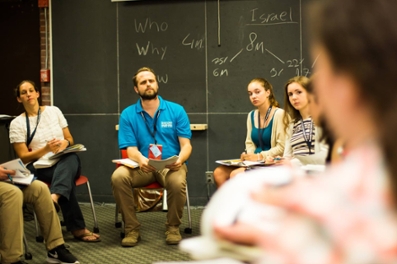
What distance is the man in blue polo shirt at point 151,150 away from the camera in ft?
12.6

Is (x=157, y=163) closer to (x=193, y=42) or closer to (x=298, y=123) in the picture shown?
(x=298, y=123)

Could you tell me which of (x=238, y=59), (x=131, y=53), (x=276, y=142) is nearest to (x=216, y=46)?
(x=238, y=59)

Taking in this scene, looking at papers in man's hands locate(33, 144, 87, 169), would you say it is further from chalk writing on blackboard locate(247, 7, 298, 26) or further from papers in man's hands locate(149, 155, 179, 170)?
chalk writing on blackboard locate(247, 7, 298, 26)

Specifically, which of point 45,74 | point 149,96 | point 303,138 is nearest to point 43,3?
point 45,74

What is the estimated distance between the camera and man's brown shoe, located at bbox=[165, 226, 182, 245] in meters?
3.80

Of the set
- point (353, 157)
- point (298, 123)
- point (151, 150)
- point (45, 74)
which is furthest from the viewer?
point (45, 74)

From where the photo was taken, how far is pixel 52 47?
17.5ft

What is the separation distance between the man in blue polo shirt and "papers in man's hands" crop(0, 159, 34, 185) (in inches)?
27.3

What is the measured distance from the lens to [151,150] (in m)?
3.99

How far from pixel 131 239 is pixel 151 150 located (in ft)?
2.24

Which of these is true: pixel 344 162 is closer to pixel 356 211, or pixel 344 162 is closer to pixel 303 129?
pixel 356 211

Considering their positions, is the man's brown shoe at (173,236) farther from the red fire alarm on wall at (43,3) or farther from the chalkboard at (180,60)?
the red fire alarm on wall at (43,3)

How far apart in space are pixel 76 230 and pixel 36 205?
648 mm

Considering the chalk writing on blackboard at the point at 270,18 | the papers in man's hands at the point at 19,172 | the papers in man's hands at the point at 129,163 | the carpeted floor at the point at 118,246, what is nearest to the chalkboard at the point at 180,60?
the chalk writing on blackboard at the point at 270,18
